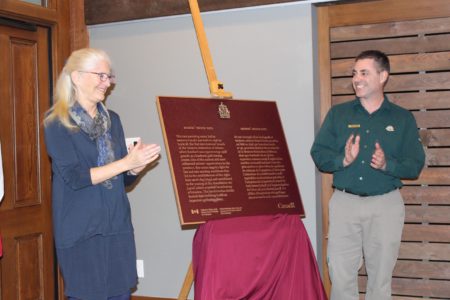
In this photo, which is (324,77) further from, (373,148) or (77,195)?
(77,195)

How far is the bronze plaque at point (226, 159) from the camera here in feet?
10.3

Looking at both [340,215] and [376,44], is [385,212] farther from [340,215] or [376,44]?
[376,44]

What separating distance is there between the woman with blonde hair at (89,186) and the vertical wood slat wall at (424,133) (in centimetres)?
192

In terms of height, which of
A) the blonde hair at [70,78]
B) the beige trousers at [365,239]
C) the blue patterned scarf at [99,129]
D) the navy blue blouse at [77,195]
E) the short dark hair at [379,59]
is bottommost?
the beige trousers at [365,239]

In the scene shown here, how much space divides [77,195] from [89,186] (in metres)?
0.07

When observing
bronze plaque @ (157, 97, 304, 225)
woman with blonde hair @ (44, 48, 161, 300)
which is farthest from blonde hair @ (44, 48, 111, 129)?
bronze plaque @ (157, 97, 304, 225)

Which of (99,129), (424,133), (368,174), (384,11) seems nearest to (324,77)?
(384,11)

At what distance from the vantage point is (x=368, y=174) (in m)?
3.46

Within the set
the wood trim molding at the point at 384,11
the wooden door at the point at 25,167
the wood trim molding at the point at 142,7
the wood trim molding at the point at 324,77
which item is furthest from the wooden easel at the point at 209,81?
the wooden door at the point at 25,167

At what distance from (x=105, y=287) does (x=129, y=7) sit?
7.81ft

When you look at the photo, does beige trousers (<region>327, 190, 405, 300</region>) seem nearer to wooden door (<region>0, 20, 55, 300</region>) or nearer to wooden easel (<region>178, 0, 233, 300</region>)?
wooden easel (<region>178, 0, 233, 300</region>)

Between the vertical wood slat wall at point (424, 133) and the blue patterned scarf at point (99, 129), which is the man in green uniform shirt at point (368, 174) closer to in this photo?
the vertical wood slat wall at point (424, 133)

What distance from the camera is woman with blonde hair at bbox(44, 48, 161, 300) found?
8.58ft

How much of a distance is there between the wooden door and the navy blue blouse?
1.37 m
